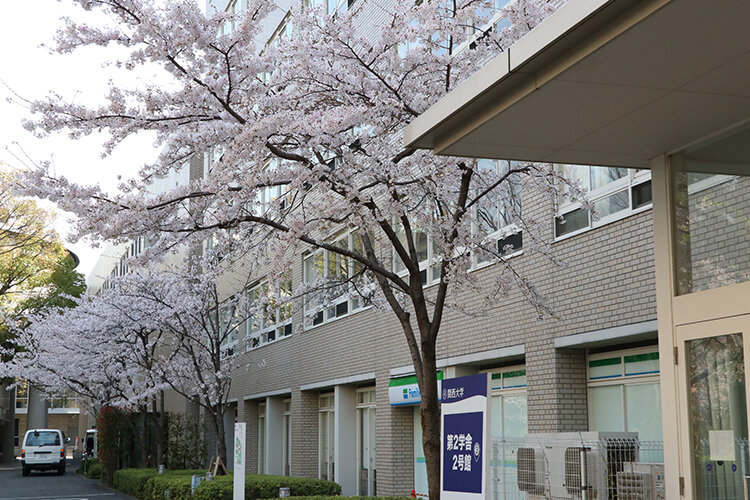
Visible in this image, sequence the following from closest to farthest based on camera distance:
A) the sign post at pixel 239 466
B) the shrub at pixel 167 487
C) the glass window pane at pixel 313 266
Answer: the sign post at pixel 239 466 < the shrub at pixel 167 487 < the glass window pane at pixel 313 266

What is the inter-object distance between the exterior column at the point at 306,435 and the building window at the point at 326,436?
0.14 metres

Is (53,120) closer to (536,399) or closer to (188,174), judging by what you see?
(536,399)

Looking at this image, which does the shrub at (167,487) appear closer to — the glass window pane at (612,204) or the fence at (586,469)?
the glass window pane at (612,204)

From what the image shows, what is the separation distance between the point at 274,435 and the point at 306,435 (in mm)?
3769

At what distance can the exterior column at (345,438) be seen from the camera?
2223 centimetres

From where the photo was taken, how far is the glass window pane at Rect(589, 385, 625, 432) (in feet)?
41.2

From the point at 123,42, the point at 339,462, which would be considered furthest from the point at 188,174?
the point at 123,42

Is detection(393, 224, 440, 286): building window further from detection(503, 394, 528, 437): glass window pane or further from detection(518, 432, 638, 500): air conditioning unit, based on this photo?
detection(518, 432, 638, 500): air conditioning unit

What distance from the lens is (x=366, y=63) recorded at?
11.2 meters

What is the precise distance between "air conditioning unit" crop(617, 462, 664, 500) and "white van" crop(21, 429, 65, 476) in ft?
125

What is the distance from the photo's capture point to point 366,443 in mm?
21969

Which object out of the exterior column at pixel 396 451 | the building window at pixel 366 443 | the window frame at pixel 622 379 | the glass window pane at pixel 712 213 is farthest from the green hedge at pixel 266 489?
the glass window pane at pixel 712 213

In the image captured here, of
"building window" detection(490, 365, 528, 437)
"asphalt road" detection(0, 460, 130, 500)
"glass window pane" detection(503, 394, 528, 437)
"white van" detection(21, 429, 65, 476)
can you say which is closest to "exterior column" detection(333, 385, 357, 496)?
"building window" detection(490, 365, 528, 437)

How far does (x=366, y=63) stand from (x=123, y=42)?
2.78 m
